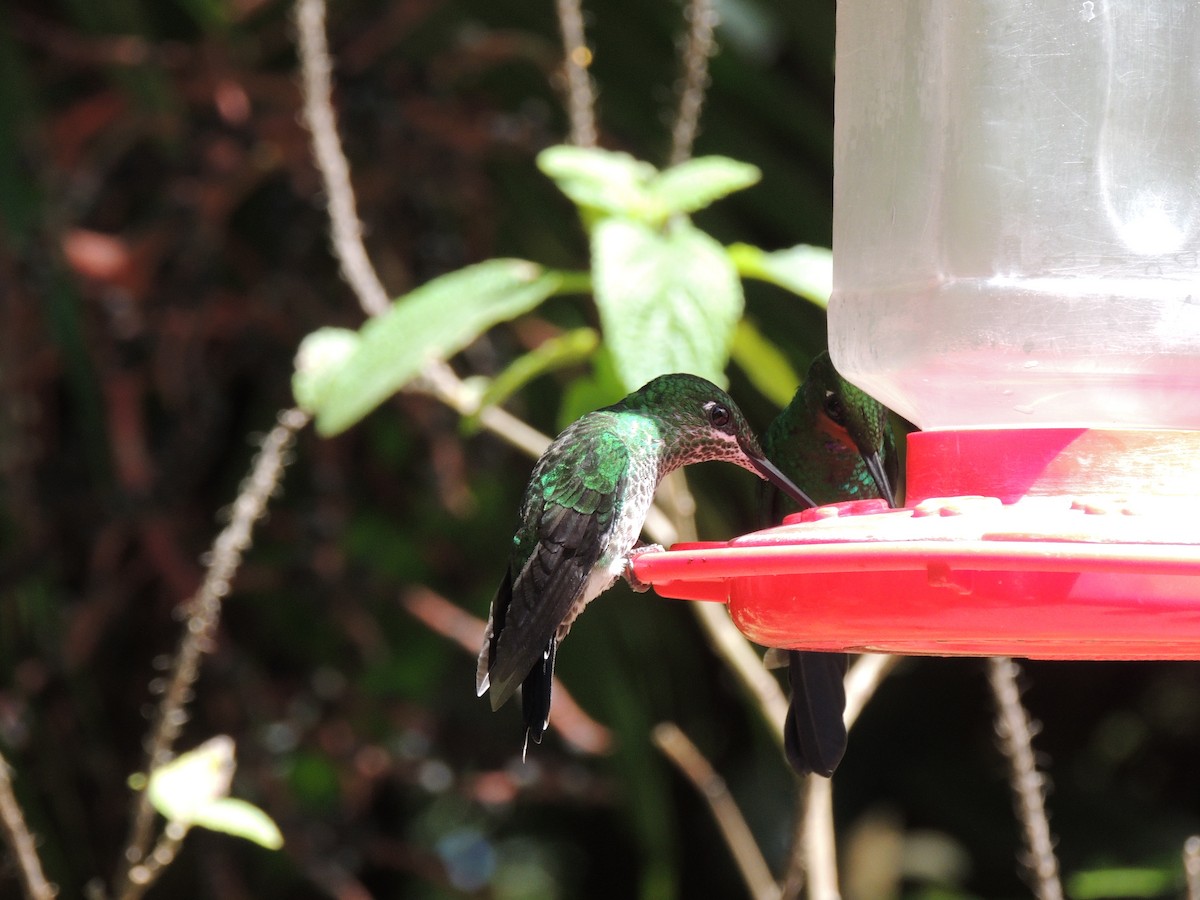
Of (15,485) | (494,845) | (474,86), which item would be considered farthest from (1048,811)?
(15,485)

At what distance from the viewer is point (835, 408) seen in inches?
94.5

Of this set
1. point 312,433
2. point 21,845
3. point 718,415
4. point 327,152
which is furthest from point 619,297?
point 312,433

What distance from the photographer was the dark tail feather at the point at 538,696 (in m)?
2.21

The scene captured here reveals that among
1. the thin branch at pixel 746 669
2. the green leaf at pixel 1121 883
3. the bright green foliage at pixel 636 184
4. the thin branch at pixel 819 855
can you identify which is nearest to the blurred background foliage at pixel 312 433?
the green leaf at pixel 1121 883

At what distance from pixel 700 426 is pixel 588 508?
9.3 inches

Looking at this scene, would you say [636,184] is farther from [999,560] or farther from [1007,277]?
[999,560]

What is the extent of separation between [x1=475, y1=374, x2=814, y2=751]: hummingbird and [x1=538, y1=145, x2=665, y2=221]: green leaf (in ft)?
1.00

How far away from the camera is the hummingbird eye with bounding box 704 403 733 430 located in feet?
7.59

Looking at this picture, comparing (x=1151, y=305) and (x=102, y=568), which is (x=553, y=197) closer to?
(x=102, y=568)

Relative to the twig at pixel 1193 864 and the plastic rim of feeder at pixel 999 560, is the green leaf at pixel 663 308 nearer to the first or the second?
the plastic rim of feeder at pixel 999 560

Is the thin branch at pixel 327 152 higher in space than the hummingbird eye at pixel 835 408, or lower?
higher

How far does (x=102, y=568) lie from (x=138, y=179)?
0.99m

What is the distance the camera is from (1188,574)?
52.5 inches

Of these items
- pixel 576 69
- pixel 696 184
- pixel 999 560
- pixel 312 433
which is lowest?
pixel 999 560
